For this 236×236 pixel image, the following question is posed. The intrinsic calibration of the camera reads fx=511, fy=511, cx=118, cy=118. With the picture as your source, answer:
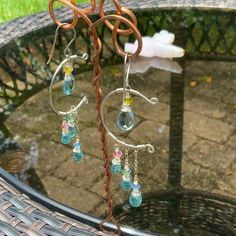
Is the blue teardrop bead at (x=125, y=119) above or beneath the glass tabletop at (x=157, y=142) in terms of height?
above

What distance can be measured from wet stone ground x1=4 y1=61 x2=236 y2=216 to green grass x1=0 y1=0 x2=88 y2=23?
1.30 metres

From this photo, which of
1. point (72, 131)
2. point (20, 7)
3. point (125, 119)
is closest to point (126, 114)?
point (125, 119)

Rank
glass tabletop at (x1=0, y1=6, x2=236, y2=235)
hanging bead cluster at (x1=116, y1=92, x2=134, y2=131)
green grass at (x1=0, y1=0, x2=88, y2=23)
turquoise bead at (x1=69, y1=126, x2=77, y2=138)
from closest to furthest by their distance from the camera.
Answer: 1. hanging bead cluster at (x1=116, y1=92, x2=134, y2=131)
2. turquoise bead at (x1=69, y1=126, x2=77, y2=138)
3. glass tabletop at (x1=0, y1=6, x2=236, y2=235)
4. green grass at (x1=0, y1=0, x2=88, y2=23)

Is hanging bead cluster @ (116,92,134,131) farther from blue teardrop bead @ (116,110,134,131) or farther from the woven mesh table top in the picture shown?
the woven mesh table top

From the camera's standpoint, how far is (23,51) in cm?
144

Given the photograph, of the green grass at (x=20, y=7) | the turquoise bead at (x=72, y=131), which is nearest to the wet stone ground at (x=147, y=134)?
the turquoise bead at (x=72, y=131)

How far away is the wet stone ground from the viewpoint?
4.33 ft

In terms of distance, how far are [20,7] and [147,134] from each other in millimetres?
1528

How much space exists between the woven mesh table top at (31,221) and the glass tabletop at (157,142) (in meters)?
0.39

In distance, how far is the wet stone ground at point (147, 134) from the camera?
132 cm

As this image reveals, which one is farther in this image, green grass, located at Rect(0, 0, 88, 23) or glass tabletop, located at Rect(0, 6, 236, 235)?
green grass, located at Rect(0, 0, 88, 23)

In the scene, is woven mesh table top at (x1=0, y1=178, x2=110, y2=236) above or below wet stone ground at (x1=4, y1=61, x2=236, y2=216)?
above

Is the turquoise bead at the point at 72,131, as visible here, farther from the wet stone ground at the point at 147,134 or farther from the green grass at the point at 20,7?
the green grass at the point at 20,7

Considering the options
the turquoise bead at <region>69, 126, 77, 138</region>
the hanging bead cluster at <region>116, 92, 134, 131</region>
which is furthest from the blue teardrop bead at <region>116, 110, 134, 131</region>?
the turquoise bead at <region>69, 126, 77, 138</region>
